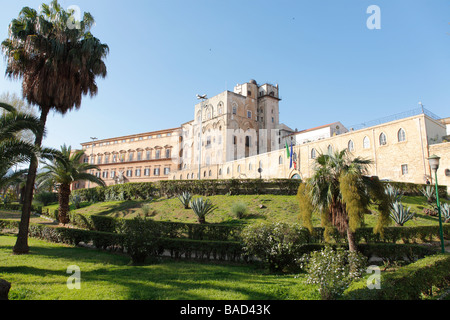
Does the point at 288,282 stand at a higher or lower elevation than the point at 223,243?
lower

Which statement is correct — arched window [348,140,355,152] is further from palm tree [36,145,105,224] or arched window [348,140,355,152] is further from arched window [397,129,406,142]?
palm tree [36,145,105,224]

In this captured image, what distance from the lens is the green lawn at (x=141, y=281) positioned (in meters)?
5.32

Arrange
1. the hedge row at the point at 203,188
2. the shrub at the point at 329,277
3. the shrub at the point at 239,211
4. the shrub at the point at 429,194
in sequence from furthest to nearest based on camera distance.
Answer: the hedge row at the point at 203,188 → the shrub at the point at 429,194 → the shrub at the point at 239,211 → the shrub at the point at 329,277

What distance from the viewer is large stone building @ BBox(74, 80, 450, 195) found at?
77.4 feet

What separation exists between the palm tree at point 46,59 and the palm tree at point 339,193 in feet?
34.0

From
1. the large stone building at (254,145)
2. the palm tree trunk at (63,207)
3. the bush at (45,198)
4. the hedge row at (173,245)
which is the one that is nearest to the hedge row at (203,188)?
the large stone building at (254,145)

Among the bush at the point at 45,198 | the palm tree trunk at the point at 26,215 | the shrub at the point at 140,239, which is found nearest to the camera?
the shrub at the point at 140,239

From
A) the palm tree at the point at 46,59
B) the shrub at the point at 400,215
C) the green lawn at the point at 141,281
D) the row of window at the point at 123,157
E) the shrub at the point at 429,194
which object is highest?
the row of window at the point at 123,157

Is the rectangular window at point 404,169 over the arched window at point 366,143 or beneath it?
beneath

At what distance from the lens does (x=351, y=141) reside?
28125mm

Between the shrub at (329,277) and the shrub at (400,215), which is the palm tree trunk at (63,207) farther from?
the shrub at (400,215)

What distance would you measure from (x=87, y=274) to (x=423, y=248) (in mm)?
10477
